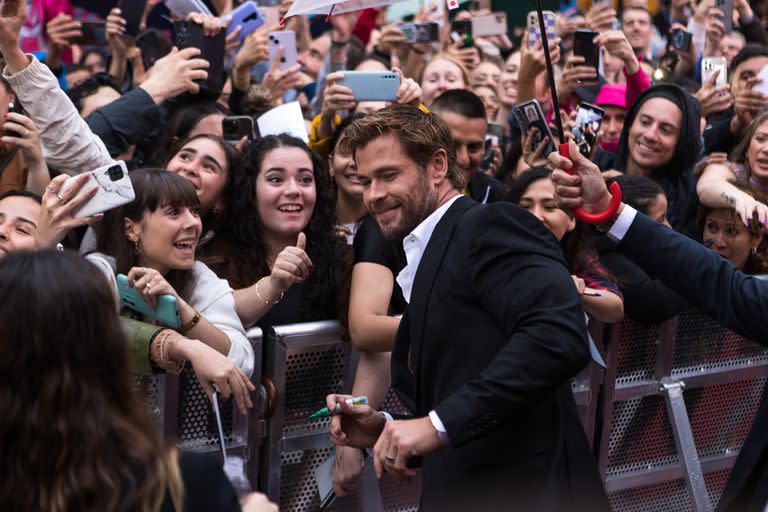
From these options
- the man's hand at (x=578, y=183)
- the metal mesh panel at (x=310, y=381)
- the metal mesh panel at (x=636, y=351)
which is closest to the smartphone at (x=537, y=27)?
the metal mesh panel at (x=636, y=351)

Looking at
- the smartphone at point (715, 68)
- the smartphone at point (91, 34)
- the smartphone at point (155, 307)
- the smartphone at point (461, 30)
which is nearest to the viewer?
the smartphone at point (155, 307)

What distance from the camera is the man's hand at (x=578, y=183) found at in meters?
3.29

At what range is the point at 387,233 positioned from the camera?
3383 mm

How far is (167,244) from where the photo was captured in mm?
3992

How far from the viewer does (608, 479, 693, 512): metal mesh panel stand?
4.93 metres

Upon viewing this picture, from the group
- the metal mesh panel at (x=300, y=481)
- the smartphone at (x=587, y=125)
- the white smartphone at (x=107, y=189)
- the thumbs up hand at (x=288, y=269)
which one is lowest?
the metal mesh panel at (x=300, y=481)

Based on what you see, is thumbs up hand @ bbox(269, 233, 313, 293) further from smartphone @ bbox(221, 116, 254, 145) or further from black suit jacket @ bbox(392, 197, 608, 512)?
smartphone @ bbox(221, 116, 254, 145)

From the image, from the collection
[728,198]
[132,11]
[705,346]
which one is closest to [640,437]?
[705,346]

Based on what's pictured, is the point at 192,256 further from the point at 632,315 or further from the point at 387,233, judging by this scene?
the point at 632,315

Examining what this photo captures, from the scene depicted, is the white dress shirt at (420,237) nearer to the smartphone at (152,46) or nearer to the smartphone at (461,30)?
the smartphone at (152,46)

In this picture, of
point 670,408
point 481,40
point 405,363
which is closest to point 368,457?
point 405,363

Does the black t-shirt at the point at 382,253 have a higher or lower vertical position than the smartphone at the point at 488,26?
higher

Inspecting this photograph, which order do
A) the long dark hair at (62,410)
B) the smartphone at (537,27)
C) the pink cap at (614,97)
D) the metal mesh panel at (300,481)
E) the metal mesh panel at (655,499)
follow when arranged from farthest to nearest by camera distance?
the pink cap at (614,97)
the smartphone at (537,27)
the metal mesh panel at (655,499)
the metal mesh panel at (300,481)
the long dark hair at (62,410)

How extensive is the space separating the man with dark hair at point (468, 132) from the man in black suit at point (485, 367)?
197 centimetres
